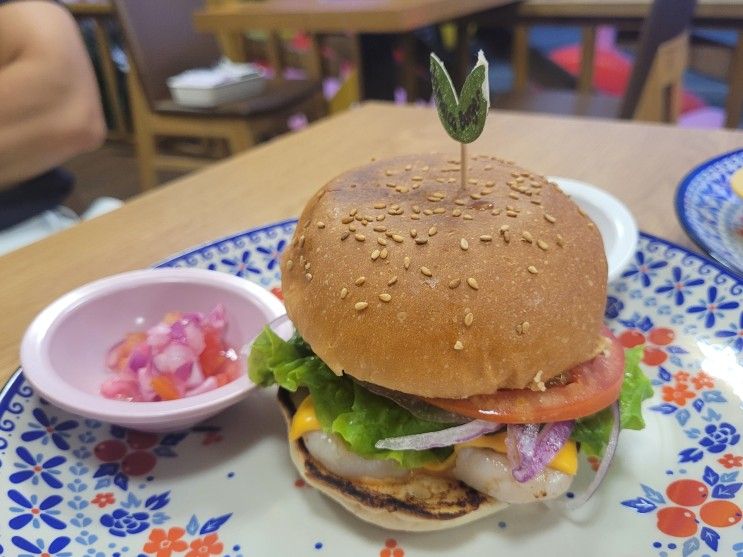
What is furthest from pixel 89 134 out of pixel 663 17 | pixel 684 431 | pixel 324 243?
pixel 663 17

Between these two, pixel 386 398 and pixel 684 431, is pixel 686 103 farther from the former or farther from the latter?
pixel 386 398

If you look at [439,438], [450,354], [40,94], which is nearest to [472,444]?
[439,438]

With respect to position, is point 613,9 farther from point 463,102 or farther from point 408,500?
point 408,500

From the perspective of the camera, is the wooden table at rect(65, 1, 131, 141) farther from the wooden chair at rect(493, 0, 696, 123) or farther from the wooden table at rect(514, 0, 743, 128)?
the wooden chair at rect(493, 0, 696, 123)

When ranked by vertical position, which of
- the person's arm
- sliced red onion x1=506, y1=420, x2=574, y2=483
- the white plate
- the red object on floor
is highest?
the person's arm

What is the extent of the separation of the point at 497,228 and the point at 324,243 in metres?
0.28

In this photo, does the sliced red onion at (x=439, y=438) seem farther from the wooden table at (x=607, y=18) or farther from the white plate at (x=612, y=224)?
the wooden table at (x=607, y=18)

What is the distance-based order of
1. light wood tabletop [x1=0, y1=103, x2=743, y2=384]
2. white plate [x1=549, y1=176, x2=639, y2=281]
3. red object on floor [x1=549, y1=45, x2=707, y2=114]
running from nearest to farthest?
white plate [x1=549, y1=176, x2=639, y2=281]
light wood tabletop [x1=0, y1=103, x2=743, y2=384]
red object on floor [x1=549, y1=45, x2=707, y2=114]

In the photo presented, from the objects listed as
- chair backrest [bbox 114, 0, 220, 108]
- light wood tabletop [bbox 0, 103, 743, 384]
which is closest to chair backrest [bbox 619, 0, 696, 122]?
light wood tabletop [bbox 0, 103, 743, 384]

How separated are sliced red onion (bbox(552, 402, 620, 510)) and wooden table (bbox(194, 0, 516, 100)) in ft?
10.2

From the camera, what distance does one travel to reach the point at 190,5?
4.61m

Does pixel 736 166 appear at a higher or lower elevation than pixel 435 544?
higher

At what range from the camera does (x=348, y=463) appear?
1.04m

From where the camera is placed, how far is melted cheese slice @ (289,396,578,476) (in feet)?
3.31
